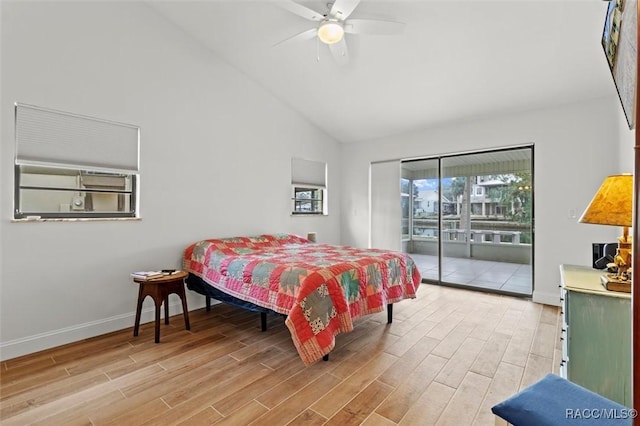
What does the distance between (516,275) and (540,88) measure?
8.78 ft

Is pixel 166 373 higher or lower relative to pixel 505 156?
lower

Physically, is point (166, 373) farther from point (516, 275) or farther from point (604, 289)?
point (516, 275)

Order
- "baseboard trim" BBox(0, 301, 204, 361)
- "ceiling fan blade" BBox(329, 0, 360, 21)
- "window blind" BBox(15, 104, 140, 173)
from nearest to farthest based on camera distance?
1. "ceiling fan blade" BBox(329, 0, 360, 21)
2. "baseboard trim" BBox(0, 301, 204, 361)
3. "window blind" BBox(15, 104, 140, 173)

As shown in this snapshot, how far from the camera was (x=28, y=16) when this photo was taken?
251 cm

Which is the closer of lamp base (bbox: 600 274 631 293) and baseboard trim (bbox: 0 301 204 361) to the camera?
lamp base (bbox: 600 274 631 293)

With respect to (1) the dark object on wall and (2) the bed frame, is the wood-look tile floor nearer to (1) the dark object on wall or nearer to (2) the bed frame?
(2) the bed frame

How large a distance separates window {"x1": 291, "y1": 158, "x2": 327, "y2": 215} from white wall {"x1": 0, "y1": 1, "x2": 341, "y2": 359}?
501 millimetres

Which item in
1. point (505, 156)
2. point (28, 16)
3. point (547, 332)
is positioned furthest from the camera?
point (505, 156)

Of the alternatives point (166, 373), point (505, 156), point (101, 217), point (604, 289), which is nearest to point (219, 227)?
point (101, 217)

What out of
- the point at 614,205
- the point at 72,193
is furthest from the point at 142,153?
the point at 614,205

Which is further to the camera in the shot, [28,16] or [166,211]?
[166,211]

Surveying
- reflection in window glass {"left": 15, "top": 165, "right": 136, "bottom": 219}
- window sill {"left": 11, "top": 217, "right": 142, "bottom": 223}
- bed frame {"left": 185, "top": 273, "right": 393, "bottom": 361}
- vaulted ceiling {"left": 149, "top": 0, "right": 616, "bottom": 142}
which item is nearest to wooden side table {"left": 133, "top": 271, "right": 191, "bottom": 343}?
bed frame {"left": 185, "top": 273, "right": 393, "bottom": 361}

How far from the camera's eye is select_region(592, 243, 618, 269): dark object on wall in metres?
2.10

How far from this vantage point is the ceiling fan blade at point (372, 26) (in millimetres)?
2498
